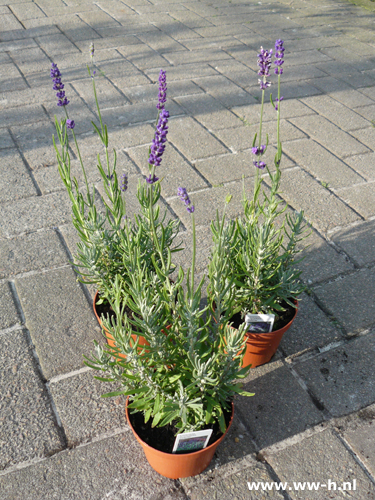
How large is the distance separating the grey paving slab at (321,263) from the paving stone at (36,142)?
6.45 feet

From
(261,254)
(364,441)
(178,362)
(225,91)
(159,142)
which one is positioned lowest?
(364,441)

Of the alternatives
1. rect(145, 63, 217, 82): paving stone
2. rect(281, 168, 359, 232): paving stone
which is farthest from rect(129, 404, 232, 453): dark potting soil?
rect(145, 63, 217, 82): paving stone

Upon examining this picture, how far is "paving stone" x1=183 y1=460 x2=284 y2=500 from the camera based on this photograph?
66.9 inches

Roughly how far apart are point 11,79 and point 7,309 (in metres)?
2.92

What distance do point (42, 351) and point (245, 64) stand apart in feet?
12.9

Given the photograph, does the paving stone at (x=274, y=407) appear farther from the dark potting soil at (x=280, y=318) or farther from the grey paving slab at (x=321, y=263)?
the grey paving slab at (x=321, y=263)

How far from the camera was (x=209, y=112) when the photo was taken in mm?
4098

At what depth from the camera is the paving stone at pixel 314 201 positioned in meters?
3.01

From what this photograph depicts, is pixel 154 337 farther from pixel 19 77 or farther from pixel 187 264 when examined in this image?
pixel 19 77

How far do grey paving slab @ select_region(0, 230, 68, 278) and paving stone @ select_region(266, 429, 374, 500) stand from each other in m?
1.56

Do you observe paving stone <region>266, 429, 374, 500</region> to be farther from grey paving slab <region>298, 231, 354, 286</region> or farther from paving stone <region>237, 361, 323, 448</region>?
grey paving slab <region>298, 231, 354, 286</region>

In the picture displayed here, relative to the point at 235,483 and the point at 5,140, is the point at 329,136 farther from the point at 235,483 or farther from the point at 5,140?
the point at 235,483

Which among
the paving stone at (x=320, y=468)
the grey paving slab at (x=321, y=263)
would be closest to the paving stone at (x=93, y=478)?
the paving stone at (x=320, y=468)

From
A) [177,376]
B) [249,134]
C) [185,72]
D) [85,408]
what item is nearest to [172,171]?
[249,134]
